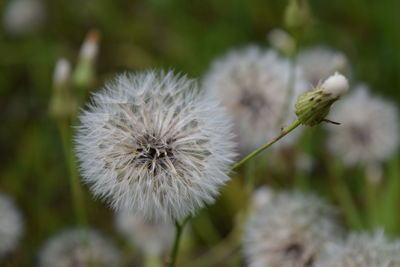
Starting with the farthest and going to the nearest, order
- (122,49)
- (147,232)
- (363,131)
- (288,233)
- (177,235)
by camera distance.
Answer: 1. (122,49)
2. (363,131)
3. (147,232)
4. (288,233)
5. (177,235)

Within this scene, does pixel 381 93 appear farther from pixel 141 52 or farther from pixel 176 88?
pixel 176 88

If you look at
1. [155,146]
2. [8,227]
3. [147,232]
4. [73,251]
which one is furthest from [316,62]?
[155,146]

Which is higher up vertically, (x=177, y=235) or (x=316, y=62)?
(x=316, y=62)

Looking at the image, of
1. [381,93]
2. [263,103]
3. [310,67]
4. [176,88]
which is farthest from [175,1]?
[176,88]

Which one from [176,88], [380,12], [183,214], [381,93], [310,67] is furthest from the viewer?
[380,12]

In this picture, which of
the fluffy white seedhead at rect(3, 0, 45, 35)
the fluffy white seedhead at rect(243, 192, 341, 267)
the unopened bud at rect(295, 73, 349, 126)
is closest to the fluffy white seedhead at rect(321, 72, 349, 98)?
the unopened bud at rect(295, 73, 349, 126)

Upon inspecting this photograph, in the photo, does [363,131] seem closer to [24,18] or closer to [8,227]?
[8,227]
